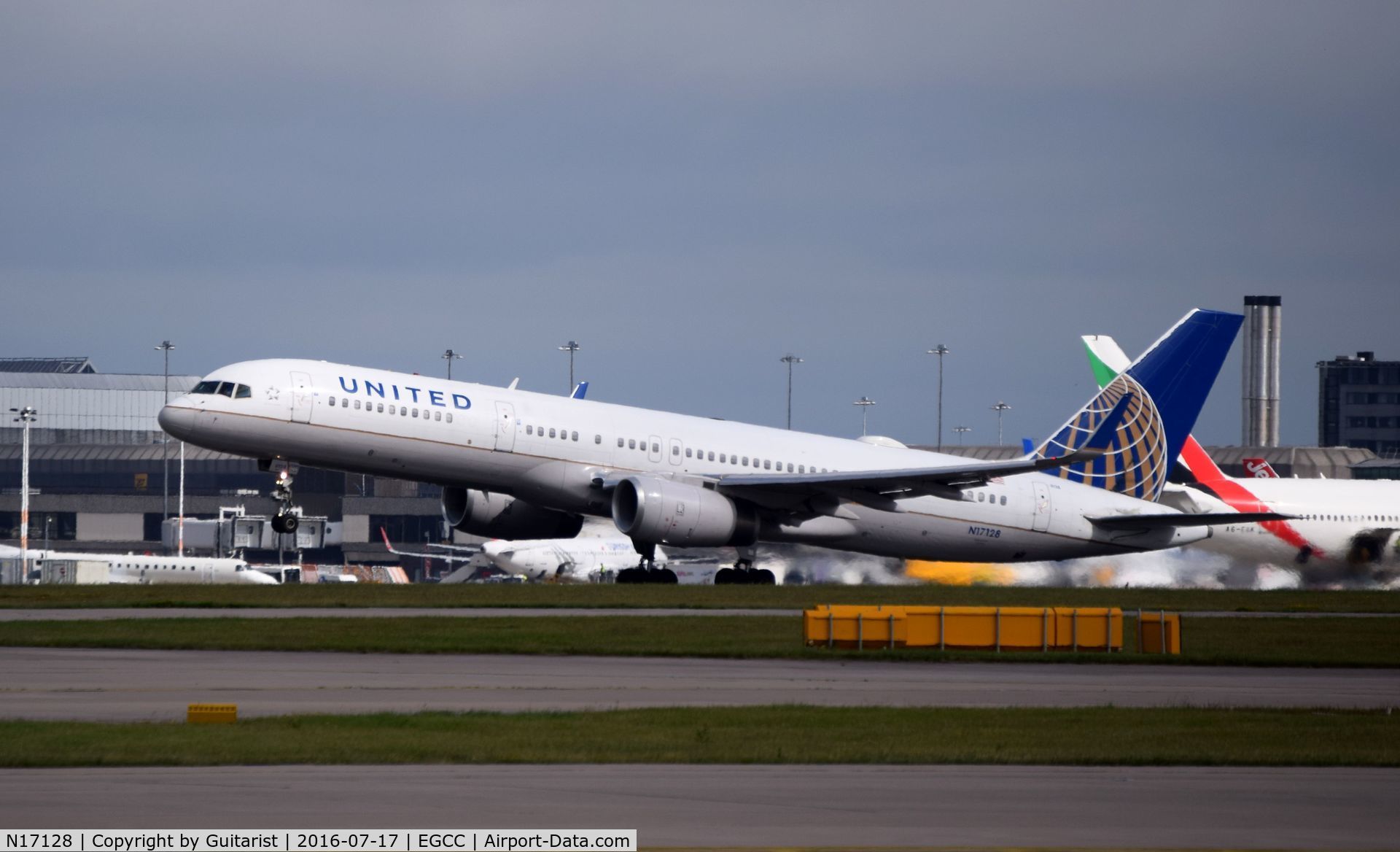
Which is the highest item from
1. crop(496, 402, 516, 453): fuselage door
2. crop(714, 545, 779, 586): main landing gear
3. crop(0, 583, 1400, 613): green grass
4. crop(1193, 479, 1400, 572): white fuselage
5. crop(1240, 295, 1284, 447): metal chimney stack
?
crop(1240, 295, 1284, 447): metal chimney stack

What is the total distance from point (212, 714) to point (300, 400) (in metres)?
24.6

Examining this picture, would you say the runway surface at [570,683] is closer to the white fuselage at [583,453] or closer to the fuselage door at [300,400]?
the fuselage door at [300,400]

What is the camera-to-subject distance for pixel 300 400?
43.6 meters

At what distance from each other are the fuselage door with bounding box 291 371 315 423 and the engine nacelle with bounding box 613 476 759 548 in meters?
8.09

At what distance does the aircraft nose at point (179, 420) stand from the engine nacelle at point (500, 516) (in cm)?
829

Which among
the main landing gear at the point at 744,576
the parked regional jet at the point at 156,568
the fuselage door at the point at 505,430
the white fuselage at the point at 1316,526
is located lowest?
the parked regional jet at the point at 156,568

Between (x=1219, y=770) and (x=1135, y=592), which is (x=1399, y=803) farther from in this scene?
(x=1135, y=592)

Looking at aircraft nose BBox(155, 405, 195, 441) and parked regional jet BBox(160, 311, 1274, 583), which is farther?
parked regional jet BBox(160, 311, 1274, 583)

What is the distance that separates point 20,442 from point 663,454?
110m

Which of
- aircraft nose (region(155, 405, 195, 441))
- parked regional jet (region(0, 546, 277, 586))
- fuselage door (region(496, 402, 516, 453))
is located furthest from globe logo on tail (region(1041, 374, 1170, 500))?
parked regional jet (region(0, 546, 277, 586))

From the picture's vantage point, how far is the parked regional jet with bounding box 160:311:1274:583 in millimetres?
44094

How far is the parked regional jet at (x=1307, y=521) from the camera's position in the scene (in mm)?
54500

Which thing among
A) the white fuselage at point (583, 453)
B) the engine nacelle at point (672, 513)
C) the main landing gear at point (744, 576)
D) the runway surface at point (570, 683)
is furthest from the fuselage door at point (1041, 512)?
the runway surface at point (570, 683)

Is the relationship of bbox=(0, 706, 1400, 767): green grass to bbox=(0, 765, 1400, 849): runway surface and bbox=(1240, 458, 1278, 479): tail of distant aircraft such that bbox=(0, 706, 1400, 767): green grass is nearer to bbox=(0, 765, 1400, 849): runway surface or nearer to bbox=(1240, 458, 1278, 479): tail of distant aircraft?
bbox=(0, 765, 1400, 849): runway surface
